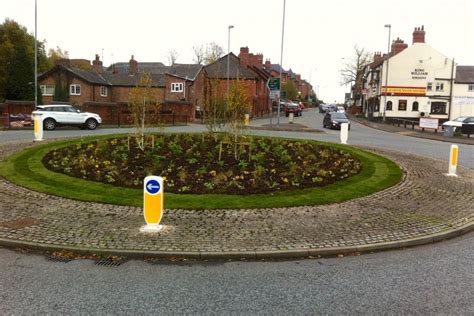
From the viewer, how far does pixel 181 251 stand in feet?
19.1

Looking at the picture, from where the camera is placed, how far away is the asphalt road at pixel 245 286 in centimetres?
433

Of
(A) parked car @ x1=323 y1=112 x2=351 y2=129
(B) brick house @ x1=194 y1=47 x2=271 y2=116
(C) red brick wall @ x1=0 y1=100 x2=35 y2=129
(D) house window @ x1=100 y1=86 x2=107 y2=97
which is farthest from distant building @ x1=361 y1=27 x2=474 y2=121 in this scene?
(C) red brick wall @ x1=0 y1=100 x2=35 y2=129

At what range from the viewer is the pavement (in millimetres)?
5977

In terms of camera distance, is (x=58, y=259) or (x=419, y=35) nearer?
(x=58, y=259)

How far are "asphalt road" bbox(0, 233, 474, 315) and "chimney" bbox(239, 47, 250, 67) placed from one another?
54.3m

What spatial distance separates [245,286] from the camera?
490 centimetres

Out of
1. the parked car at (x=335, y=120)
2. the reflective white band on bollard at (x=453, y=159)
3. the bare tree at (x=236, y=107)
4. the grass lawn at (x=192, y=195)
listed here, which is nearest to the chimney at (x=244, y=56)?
the parked car at (x=335, y=120)

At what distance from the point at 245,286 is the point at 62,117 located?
24422 millimetres

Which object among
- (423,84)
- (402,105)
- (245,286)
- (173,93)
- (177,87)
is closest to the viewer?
(245,286)

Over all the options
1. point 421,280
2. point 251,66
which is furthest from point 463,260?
point 251,66

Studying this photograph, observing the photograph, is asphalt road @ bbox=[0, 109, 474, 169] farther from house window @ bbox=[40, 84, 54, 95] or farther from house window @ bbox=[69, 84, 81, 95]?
house window @ bbox=[40, 84, 54, 95]

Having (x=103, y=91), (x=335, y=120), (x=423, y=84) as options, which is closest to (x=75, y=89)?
(x=103, y=91)

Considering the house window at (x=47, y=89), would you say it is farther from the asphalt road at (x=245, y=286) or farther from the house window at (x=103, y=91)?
the asphalt road at (x=245, y=286)

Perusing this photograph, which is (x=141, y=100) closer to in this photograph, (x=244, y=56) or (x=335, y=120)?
(x=335, y=120)
